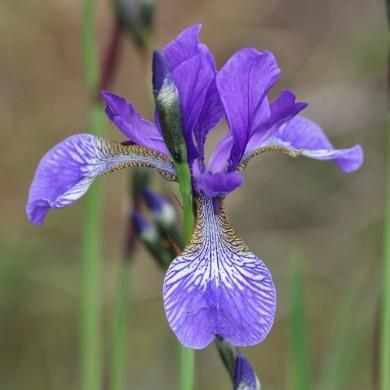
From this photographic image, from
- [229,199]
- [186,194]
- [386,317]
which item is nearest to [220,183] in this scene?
[186,194]

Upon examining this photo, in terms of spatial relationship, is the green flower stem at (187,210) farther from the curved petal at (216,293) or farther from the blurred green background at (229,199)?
the blurred green background at (229,199)

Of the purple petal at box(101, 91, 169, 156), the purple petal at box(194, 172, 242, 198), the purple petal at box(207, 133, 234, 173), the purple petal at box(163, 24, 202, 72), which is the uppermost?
the purple petal at box(163, 24, 202, 72)

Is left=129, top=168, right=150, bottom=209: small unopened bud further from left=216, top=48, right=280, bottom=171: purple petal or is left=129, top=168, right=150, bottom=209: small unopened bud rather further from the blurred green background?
the blurred green background

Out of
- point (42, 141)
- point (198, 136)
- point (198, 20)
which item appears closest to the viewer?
point (198, 136)

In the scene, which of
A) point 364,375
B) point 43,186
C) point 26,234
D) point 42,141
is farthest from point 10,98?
point 43,186

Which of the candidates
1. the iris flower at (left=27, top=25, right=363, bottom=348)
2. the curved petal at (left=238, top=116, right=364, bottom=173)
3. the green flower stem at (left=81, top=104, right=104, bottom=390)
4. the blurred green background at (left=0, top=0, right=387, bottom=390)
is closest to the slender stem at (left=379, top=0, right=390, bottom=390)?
the curved petal at (left=238, top=116, right=364, bottom=173)

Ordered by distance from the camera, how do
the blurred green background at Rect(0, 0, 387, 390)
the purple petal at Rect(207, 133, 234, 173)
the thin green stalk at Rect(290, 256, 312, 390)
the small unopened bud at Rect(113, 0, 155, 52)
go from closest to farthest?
1. the purple petal at Rect(207, 133, 234, 173)
2. the thin green stalk at Rect(290, 256, 312, 390)
3. the small unopened bud at Rect(113, 0, 155, 52)
4. the blurred green background at Rect(0, 0, 387, 390)

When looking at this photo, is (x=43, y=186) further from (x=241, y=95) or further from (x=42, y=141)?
(x=42, y=141)

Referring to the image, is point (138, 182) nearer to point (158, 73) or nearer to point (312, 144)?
point (312, 144)
